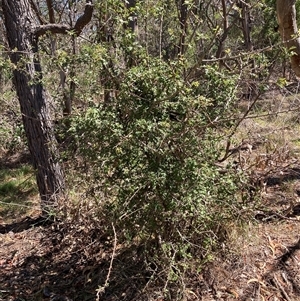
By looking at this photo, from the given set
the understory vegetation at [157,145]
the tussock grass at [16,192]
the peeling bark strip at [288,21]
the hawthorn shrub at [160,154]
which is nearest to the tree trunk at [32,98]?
the tussock grass at [16,192]

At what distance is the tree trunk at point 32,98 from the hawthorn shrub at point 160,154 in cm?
136

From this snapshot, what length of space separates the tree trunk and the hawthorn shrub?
1.36 m

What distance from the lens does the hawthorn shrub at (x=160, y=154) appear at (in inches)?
110

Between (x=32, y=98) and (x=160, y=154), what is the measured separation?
228cm

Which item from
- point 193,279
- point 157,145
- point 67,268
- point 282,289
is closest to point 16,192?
point 67,268

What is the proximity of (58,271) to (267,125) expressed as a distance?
14.0 feet

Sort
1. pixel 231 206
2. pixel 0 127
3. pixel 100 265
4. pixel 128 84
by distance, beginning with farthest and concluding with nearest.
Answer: pixel 0 127, pixel 100 265, pixel 231 206, pixel 128 84

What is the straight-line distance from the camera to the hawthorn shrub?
9.16 feet

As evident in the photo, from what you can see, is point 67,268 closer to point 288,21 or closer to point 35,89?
point 35,89

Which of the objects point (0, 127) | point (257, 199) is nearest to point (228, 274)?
point (257, 199)

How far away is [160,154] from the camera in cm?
279

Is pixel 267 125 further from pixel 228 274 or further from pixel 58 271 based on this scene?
pixel 58 271

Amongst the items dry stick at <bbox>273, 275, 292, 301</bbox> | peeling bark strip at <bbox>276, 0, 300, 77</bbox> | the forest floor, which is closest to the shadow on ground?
the forest floor

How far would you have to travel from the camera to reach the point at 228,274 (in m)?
3.41
